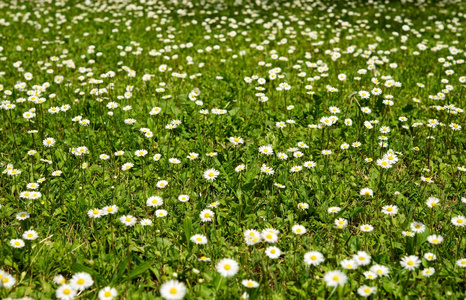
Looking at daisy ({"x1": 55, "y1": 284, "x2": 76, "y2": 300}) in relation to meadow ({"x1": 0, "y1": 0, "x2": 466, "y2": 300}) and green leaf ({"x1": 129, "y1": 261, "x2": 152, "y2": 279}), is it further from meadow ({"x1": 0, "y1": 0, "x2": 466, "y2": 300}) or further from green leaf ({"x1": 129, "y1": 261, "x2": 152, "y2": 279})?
green leaf ({"x1": 129, "y1": 261, "x2": 152, "y2": 279})

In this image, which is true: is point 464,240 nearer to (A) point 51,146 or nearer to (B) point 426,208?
(B) point 426,208

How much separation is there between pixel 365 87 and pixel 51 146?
3.62 m

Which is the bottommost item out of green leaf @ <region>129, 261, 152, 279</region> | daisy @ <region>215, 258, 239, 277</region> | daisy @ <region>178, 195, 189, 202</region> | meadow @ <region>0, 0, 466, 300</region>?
meadow @ <region>0, 0, 466, 300</region>

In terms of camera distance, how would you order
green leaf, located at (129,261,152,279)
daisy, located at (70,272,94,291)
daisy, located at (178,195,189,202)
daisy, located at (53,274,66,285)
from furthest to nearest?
daisy, located at (178,195,189,202), green leaf, located at (129,261,152,279), daisy, located at (53,274,66,285), daisy, located at (70,272,94,291)

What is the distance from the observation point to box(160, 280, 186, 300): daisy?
189 cm

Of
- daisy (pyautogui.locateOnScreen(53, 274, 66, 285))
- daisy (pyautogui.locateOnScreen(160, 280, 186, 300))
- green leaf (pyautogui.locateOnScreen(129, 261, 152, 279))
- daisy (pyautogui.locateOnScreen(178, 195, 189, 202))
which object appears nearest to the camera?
daisy (pyautogui.locateOnScreen(160, 280, 186, 300))

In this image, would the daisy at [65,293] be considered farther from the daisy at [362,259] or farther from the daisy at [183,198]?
the daisy at [362,259]

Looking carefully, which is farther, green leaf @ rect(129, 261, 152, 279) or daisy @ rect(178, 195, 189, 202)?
daisy @ rect(178, 195, 189, 202)

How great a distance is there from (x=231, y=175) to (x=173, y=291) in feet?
4.54

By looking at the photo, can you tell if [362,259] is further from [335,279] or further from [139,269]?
[139,269]

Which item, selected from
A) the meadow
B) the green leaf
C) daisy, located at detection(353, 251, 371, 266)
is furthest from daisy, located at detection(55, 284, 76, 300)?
daisy, located at detection(353, 251, 371, 266)

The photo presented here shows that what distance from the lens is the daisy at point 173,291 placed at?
189cm

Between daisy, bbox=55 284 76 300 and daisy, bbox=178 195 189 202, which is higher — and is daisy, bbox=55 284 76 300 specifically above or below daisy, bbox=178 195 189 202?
above

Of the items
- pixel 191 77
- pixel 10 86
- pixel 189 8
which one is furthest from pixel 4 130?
pixel 189 8
